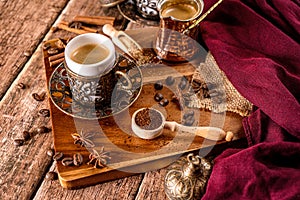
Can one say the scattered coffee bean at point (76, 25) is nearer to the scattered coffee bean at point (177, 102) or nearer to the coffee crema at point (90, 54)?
the coffee crema at point (90, 54)

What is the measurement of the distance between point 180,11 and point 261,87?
336 millimetres

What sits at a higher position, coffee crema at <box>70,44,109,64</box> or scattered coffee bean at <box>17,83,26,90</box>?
coffee crema at <box>70,44,109,64</box>

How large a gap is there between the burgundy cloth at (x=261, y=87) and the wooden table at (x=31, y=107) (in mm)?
100

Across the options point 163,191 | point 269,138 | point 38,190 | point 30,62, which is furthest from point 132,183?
point 30,62

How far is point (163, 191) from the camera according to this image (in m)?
1.19

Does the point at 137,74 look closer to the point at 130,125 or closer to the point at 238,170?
the point at 130,125

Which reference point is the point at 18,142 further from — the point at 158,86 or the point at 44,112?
the point at 158,86

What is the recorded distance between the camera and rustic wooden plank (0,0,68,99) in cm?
144

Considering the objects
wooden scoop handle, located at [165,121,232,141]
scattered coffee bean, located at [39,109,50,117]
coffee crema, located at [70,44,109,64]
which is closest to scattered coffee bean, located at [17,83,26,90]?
scattered coffee bean, located at [39,109,50,117]

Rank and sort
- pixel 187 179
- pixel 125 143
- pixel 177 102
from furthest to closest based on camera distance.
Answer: pixel 177 102, pixel 125 143, pixel 187 179

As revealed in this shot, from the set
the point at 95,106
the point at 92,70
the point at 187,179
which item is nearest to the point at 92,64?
the point at 92,70

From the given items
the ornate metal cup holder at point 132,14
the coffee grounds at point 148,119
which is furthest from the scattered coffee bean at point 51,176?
the ornate metal cup holder at point 132,14

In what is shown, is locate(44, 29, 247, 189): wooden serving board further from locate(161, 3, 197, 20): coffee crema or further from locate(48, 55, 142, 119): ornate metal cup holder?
locate(161, 3, 197, 20): coffee crema

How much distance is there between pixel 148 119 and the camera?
1.24m
